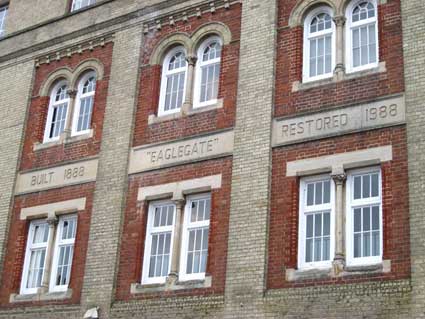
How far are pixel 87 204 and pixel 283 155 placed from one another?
230 inches

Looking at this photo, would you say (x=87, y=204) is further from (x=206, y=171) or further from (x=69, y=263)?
(x=206, y=171)

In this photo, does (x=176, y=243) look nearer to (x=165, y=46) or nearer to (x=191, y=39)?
(x=191, y=39)

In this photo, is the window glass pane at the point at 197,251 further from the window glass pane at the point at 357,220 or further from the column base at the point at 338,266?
the window glass pane at the point at 357,220

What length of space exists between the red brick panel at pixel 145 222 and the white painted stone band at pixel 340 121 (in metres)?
1.55

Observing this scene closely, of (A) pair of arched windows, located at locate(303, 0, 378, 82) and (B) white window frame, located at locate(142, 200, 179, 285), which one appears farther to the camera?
(B) white window frame, located at locate(142, 200, 179, 285)

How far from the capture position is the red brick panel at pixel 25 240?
19.0 meters

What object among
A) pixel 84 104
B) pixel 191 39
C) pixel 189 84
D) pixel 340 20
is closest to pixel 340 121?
pixel 340 20

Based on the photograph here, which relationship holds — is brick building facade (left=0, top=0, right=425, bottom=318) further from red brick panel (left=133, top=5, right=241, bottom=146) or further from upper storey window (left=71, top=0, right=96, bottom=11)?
upper storey window (left=71, top=0, right=96, bottom=11)

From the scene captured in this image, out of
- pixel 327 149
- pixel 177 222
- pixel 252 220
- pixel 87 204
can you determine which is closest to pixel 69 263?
pixel 87 204

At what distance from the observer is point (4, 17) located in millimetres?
25344

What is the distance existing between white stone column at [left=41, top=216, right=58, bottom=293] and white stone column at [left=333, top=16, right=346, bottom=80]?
337 inches

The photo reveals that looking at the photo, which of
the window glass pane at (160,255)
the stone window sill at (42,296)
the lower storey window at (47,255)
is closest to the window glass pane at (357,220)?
the window glass pane at (160,255)

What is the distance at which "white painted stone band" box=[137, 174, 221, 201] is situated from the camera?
57.3ft

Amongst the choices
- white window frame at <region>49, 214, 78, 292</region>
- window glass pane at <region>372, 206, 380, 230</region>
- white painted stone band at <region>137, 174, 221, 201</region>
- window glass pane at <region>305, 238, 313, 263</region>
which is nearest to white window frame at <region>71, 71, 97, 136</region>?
white window frame at <region>49, 214, 78, 292</region>
